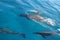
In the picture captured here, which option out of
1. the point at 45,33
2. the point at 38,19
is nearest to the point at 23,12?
the point at 38,19

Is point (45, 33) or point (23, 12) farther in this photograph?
point (23, 12)

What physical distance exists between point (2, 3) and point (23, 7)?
0.68 m

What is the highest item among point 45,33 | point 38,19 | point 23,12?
point 23,12

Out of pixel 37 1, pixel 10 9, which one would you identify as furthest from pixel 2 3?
pixel 37 1

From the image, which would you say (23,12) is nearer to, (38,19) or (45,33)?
(38,19)

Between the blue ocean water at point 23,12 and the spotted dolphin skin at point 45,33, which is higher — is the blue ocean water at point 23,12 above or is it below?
above

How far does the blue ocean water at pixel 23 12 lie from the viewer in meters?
4.38

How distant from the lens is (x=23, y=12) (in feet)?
15.6

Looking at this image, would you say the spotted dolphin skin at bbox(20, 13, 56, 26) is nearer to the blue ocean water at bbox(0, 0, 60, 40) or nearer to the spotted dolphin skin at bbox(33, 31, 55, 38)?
the blue ocean water at bbox(0, 0, 60, 40)

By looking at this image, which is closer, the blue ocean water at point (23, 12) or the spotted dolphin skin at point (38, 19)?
the blue ocean water at point (23, 12)

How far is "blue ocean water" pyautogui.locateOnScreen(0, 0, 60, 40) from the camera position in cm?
438

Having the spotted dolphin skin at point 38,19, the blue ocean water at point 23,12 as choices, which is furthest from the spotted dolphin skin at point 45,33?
the spotted dolphin skin at point 38,19

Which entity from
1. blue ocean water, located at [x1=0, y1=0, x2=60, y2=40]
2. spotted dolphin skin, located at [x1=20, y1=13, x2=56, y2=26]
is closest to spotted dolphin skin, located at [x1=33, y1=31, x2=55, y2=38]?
blue ocean water, located at [x1=0, y1=0, x2=60, y2=40]

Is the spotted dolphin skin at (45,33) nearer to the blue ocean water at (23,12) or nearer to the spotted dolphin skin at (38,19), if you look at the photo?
the blue ocean water at (23,12)
